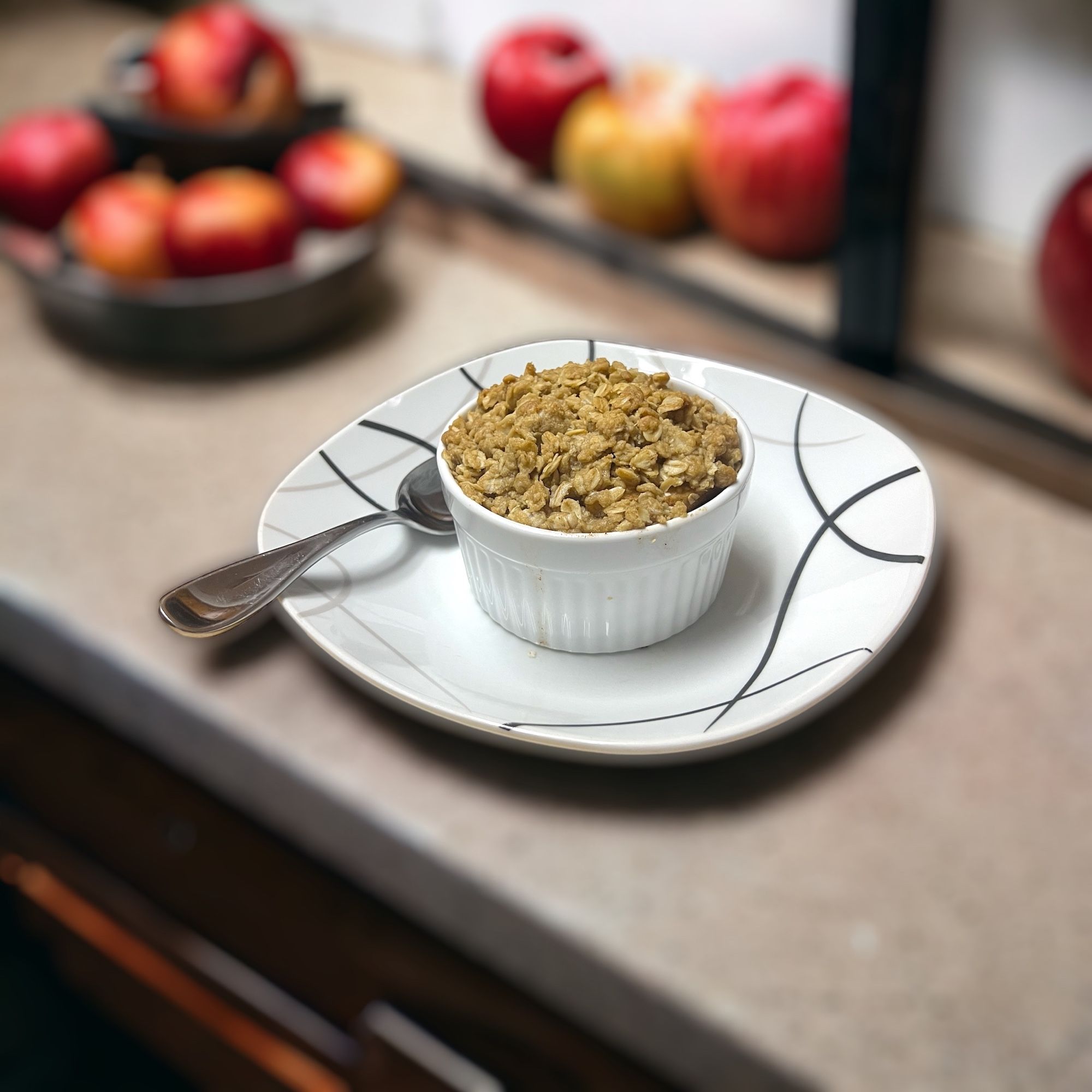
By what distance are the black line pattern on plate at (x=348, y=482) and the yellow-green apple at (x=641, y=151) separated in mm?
446

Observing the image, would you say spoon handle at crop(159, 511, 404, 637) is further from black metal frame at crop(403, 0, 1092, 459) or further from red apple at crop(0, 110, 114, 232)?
red apple at crop(0, 110, 114, 232)

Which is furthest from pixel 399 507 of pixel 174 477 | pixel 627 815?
pixel 174 477

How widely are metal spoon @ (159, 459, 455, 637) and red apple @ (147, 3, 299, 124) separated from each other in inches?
21.7

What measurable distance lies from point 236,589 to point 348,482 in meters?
0.07

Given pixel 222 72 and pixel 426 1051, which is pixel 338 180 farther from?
pixel 426 1051

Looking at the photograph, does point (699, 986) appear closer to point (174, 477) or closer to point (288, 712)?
point (288, 712)

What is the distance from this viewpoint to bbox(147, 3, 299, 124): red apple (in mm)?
832

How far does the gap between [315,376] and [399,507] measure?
1.12 ft

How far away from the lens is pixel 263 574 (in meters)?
0.36

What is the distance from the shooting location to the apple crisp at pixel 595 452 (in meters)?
0.35

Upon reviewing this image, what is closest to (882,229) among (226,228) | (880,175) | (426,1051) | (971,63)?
(880,175)

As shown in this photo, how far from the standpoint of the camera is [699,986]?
391 millimetres

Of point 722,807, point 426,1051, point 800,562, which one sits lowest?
point 426,1051

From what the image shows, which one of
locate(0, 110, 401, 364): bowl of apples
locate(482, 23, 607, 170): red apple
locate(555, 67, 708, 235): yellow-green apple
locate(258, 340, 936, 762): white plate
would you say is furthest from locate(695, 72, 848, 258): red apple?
locate(258, 340, 936, 762): white plate
